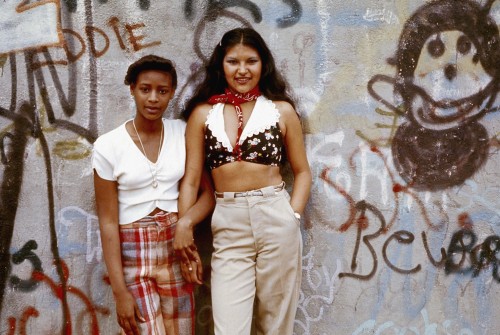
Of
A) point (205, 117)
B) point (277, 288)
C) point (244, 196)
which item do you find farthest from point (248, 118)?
point (277, 288)

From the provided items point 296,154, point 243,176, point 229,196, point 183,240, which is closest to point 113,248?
point 183,240

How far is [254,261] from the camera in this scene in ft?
9.67

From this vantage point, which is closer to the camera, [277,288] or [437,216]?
[277,288]

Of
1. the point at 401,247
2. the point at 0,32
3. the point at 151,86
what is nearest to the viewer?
the point at 151,86

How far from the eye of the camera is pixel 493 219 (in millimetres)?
3488

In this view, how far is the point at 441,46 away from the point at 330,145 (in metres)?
0.91

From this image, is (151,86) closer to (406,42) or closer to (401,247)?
(406,42)

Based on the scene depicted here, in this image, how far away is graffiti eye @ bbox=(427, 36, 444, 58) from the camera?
3383mm

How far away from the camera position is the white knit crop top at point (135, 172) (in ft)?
9.20

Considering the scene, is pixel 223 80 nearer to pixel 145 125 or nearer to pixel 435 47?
pixel 145 125

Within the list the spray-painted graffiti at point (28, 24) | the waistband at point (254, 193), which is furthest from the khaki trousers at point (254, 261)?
the spray-painted graffiti at point (28, 24)

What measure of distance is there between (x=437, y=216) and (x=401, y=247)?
296 millimetres

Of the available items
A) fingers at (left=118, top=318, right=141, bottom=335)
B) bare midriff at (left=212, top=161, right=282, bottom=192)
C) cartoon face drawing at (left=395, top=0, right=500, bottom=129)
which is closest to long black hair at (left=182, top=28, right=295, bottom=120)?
bare midriff at (left=212, top=161, right=282, bottom=192)

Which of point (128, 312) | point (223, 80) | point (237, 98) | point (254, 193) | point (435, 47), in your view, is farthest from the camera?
point (435, 47)
